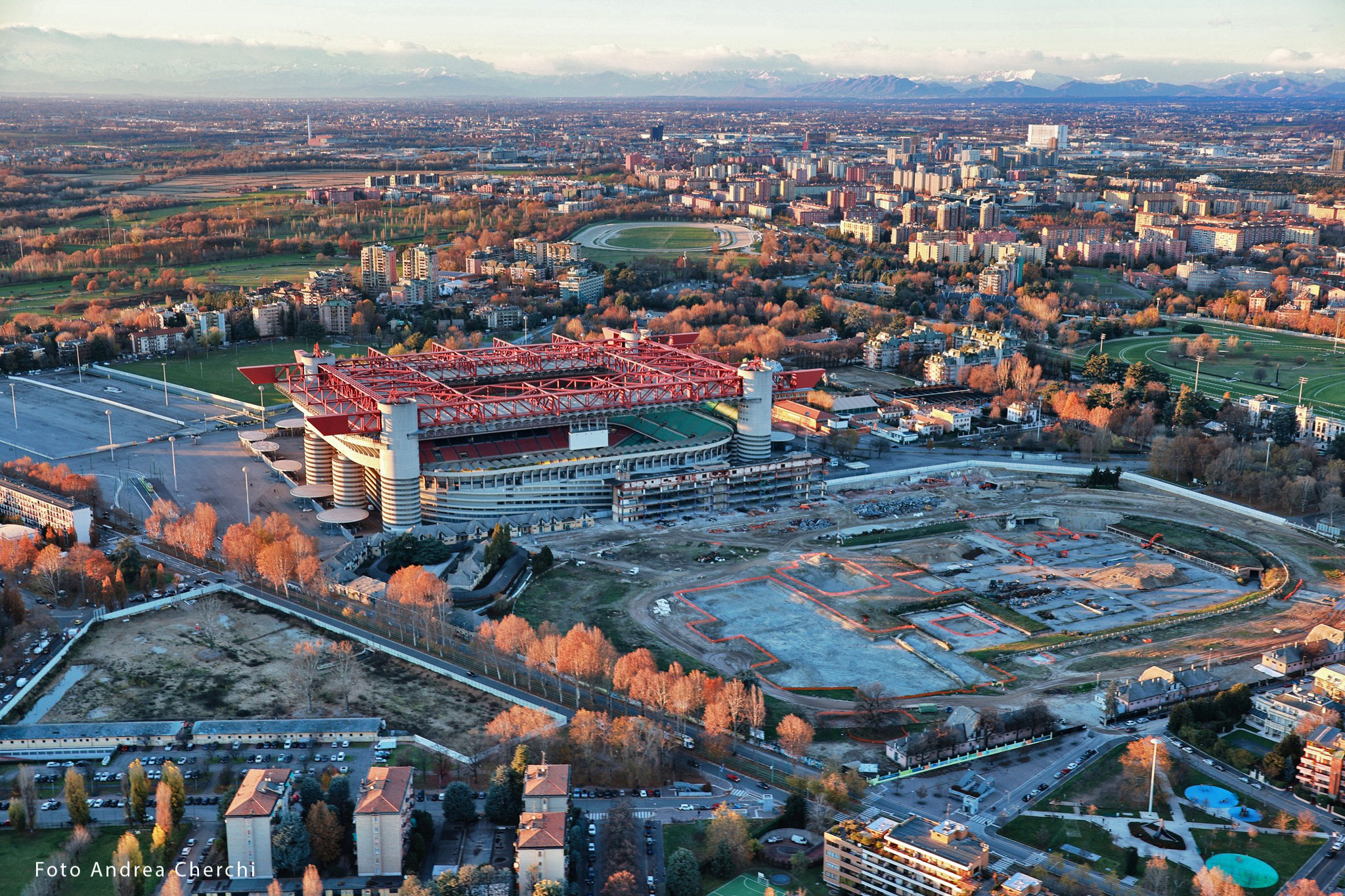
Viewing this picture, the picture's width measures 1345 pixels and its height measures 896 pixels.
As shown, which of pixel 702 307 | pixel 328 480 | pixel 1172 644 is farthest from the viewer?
pixel 702 307

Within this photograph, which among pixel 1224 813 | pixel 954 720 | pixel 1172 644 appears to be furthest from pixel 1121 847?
pixel 1172 644

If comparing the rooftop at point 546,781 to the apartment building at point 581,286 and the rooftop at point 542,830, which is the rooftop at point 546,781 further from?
the apartment building at point 581,286

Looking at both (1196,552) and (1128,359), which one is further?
(1128,359)

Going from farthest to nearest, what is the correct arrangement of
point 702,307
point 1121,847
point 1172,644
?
point 702,307, point 1172,644, point 1121,847

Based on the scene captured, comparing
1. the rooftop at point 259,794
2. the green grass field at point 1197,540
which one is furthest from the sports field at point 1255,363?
the rooftop at point 259,794

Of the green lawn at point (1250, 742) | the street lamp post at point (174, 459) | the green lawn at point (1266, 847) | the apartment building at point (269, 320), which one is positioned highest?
the apartment building at point (269, 320)

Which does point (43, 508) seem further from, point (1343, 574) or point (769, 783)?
point (1343, 574)

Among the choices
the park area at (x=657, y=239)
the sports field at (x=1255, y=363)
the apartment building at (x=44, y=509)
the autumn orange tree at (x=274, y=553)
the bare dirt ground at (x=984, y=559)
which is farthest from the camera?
the park area at (x=657, y=239)
